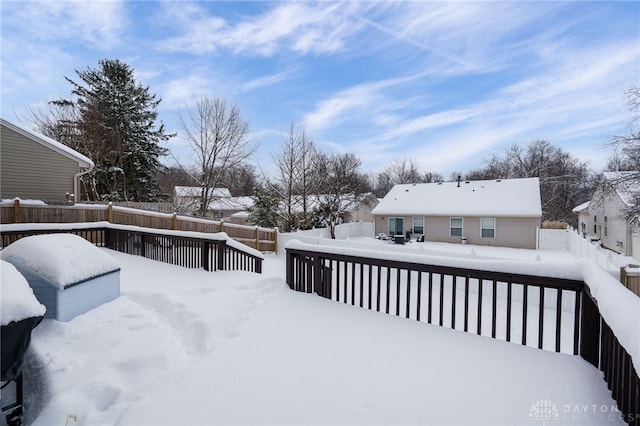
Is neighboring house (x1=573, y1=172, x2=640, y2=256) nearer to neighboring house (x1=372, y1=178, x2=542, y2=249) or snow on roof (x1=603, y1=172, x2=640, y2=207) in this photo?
snow on roof (x1=603, y1=172, x2=640, y2=207)

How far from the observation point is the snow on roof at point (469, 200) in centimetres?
1664

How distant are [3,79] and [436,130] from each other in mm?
21274

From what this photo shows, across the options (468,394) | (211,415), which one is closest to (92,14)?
(211,415)

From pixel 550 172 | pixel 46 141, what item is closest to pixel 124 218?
pixel 46 141

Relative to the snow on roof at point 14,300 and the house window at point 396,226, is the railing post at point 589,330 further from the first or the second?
the house window at point 396,226

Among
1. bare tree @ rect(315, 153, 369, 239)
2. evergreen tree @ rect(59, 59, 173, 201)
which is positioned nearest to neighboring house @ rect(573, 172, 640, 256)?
bare tree @ rect(315, 153, 369, 239)

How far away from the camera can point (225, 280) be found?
16.8 feet

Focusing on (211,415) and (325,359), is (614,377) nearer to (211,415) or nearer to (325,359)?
(325,359)

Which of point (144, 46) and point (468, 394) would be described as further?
point (144, 46)

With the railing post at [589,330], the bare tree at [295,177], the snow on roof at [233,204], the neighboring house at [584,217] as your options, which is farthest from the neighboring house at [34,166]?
the neighboring house at [584,217]

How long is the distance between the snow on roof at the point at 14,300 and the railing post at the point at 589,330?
405cm

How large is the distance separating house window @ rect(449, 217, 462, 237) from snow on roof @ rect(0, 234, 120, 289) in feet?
57.3

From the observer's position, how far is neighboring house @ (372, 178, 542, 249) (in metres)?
16.3

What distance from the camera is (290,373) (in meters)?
2.43
